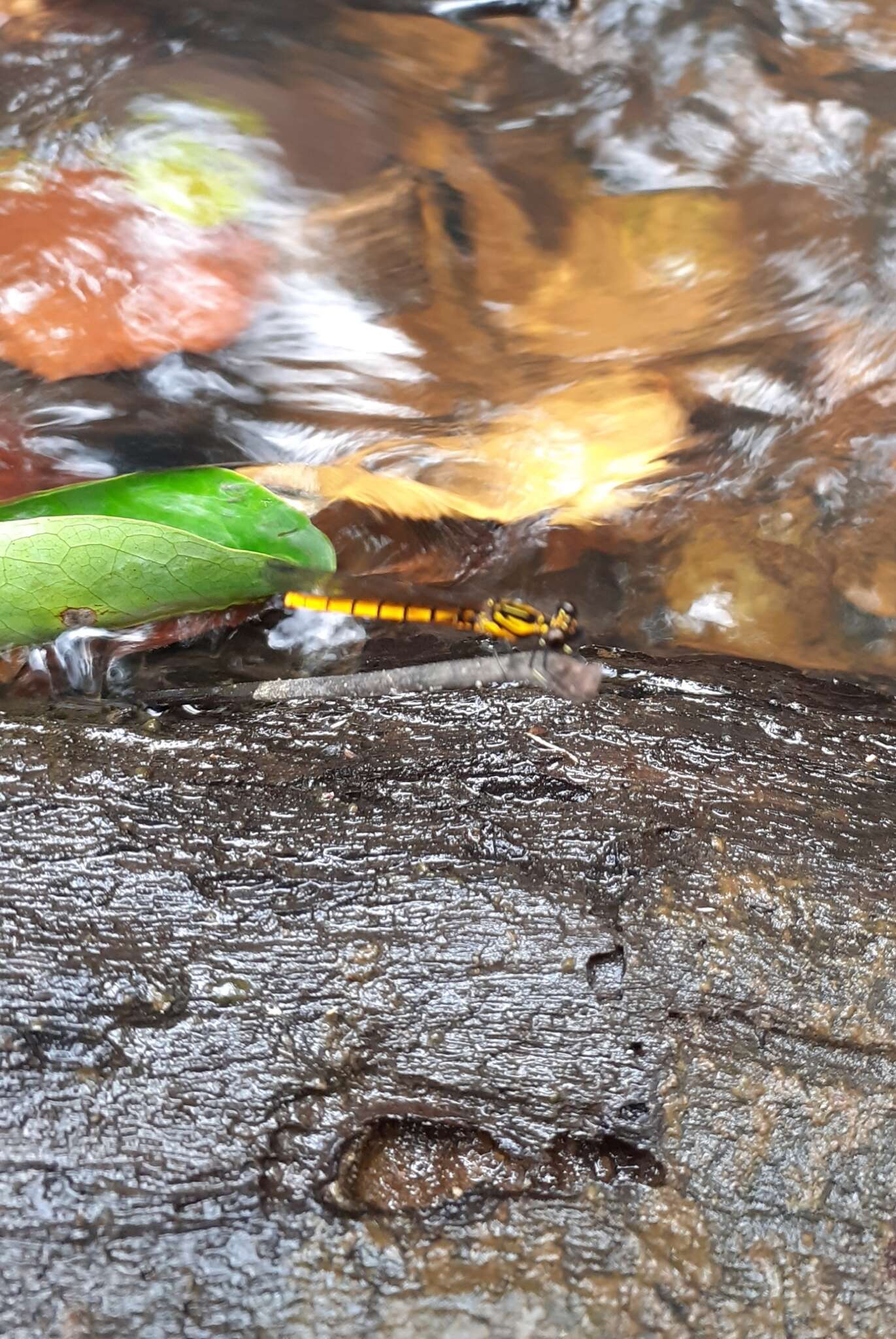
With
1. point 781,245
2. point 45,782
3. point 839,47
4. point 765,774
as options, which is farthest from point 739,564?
point 45,782

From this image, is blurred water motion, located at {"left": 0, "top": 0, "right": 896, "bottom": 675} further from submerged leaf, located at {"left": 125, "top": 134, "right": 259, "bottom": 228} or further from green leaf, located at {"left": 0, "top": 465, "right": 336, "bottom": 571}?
green leaf, located at {"left": 0, "top": 465, "right": 336, "bottom": 571}

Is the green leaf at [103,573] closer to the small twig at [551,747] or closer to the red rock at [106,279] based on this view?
the red rock at [106,279]

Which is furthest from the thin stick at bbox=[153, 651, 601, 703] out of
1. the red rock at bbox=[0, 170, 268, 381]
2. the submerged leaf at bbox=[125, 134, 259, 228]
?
the submerged leaf at bbox=[125, 134, 259, 228]

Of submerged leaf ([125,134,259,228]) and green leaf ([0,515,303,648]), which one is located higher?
submerged leaf ([125,134,259,228])

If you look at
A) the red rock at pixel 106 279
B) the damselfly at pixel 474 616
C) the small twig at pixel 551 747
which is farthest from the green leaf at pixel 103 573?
the small twig at pixel 551 747

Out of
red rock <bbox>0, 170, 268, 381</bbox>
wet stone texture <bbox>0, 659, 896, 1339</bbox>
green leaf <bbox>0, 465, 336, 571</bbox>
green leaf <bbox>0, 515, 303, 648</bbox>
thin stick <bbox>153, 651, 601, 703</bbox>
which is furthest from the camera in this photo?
red rock <bbox>0, 170, 268, 381</bbox>

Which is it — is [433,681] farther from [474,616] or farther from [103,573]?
[103,573]
